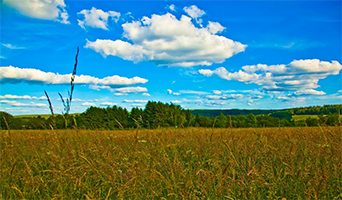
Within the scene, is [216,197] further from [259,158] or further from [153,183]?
[259,158]

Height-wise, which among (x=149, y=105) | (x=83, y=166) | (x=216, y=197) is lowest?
(x=216, y=197)

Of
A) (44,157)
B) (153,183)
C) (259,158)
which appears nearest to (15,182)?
(44,157)

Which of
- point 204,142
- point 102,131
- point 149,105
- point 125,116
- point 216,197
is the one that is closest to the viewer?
point 216,197

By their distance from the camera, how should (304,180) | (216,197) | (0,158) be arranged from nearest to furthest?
(216,197)
(304,180)
(0,158)

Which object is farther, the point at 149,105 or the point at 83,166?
the point at 149,105

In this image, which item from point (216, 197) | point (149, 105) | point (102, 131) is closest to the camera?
point (216, 197)

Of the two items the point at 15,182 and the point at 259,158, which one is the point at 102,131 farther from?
the point at 259,158

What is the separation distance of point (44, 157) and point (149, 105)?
15305 millimetres

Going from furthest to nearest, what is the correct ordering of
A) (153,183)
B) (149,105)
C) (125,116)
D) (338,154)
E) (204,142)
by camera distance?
(125,116) < (149,105) < (204,142) < (338,154) < (153,183)

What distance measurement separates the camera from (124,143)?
15.2ft

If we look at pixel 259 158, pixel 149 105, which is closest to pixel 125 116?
pixel 149 105

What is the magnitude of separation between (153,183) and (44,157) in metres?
2.35

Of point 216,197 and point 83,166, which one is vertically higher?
point 83,166

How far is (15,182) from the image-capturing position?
9.55ft
